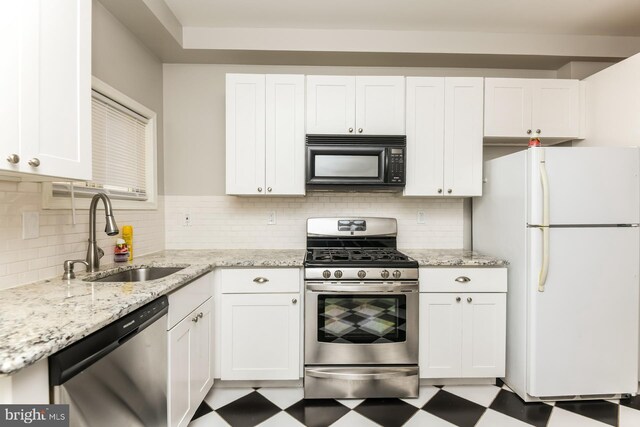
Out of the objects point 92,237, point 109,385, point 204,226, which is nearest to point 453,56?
point 204,226

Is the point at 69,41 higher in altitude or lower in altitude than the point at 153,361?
higher

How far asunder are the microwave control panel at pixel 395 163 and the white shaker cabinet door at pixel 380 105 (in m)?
0.17

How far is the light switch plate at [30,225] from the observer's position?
1519mm

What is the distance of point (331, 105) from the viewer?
2.49m

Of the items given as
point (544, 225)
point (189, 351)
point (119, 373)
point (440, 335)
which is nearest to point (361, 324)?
point (440, 335)

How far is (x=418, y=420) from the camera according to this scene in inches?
76.3

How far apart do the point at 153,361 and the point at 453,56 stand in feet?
9.72

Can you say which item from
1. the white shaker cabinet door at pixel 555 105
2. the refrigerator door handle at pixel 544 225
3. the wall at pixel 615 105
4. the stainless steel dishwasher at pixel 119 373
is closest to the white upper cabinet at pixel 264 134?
the stainless steel dishwasher at pixel 119 373

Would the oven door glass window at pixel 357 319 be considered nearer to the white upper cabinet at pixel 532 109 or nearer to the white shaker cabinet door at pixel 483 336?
the white shaker cabinet door at pixel 483 336

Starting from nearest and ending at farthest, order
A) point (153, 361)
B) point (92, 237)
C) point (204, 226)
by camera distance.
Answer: point (153, 361) → point (92, 237) → point (204, 226)

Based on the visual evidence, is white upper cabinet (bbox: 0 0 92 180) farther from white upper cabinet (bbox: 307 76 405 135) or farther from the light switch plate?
white upper cabinet (bbox: 307 76 405 135)

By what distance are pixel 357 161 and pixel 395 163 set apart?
29cm

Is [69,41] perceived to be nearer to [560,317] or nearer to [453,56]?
[453,56]

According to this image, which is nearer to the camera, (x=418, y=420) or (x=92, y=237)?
(x=92, y=237)
